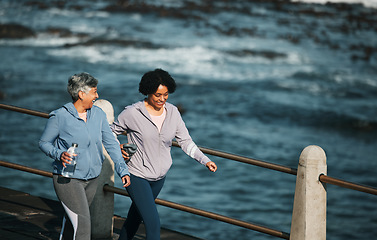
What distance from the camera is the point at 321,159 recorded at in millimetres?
5625

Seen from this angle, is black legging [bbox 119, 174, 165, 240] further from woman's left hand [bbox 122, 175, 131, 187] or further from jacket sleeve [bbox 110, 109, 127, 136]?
jacket sleeve [bbox 110, 109, 127, 136]

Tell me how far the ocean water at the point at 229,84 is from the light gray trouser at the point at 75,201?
1446 centimetres

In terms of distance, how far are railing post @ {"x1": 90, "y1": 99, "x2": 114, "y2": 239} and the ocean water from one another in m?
12.9

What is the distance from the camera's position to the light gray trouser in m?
5.15

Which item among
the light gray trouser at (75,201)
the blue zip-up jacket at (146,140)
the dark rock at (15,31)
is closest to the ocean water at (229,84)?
the dark rock at (15,31)

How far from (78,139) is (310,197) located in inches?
82.1

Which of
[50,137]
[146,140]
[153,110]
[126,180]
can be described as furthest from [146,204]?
[50,137]

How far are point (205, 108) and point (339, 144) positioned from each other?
23.6 feet

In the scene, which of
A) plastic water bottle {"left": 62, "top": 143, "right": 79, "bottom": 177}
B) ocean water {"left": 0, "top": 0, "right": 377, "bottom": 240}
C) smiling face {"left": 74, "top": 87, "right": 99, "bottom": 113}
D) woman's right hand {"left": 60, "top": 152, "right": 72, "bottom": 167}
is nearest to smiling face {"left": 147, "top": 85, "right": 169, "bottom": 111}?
smiling face {"left": 74, "top": 87, "right": 99, "bottom": 113}

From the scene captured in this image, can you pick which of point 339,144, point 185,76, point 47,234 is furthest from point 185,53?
point 47,234

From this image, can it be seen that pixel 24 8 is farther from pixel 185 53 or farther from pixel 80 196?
pixel 80 196

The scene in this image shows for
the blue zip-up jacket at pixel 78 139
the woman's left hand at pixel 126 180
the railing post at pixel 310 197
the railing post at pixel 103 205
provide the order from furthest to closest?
the railing post at pixel 103 205, the railing post at pixel 310 197, the woman's left hand at pixel 126 180, the blue zip-up jacket at pixel 78 139

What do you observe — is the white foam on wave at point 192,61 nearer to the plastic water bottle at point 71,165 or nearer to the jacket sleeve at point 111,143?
the jacket sleeve at point 111,143

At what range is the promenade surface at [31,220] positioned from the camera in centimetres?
671
